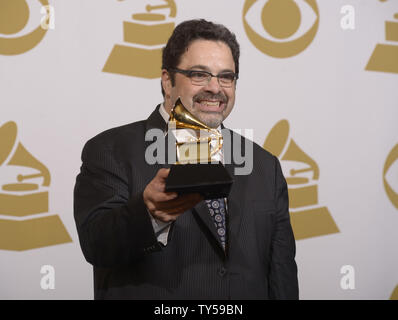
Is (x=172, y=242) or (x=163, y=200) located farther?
(x=172, y=242)

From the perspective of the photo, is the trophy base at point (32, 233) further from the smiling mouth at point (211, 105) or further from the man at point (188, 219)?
the smiling mouth at point (211, 105)

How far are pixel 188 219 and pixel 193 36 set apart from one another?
63cm

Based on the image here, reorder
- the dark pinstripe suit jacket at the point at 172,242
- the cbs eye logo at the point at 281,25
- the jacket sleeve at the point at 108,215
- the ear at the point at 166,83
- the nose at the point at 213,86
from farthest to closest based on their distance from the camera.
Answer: the cbs eye logo at the point at 281,25 → the ear at the point at 166,83 → the nose at the point at 213,86 → the dark pinstripe suit jacket at the point at 172,242 → the jacket sleeve at the point at 108,215

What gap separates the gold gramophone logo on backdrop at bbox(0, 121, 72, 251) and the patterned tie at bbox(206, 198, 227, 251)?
38.3 inches

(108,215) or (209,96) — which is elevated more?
(209,96)

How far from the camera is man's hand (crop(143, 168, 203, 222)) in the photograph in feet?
3.17

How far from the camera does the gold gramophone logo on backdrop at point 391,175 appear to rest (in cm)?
238

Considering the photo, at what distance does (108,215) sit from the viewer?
117 centimetres

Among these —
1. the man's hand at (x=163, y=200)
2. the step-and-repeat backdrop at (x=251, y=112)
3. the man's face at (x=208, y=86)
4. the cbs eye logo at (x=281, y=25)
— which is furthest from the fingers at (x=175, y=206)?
the cbs eye logo at (x=281, y=25)

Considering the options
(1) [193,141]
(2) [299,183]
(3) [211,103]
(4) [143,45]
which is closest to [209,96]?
(3) [211,103]

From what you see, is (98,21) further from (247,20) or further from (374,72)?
(374,72)

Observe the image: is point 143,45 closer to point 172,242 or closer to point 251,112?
point 251,112

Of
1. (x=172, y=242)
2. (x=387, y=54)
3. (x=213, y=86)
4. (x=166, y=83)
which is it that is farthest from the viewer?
(x=387, y=54)

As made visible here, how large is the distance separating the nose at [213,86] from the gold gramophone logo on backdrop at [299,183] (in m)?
0.82
